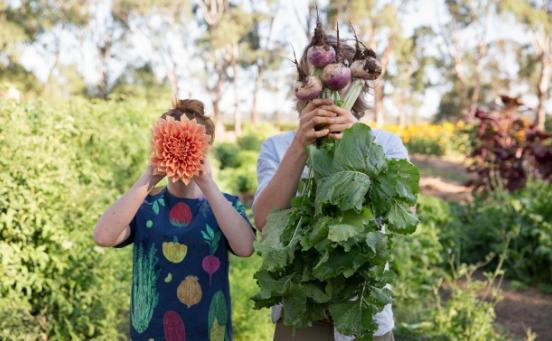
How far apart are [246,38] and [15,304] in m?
40.2

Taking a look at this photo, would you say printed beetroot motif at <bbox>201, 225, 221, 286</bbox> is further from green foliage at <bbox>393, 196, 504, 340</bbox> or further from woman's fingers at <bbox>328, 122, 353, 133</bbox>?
green foliage at <bbox>393, 196, 504, 340</bbox>

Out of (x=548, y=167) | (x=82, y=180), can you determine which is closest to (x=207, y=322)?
(x=82, y=180)

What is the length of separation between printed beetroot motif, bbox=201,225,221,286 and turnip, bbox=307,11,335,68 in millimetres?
722

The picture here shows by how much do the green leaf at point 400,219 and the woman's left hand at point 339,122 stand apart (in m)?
0.22

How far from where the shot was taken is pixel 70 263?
11.8ft

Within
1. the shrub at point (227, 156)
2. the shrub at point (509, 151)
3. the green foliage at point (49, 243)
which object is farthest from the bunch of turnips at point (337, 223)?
the shrub at point (227, 156)

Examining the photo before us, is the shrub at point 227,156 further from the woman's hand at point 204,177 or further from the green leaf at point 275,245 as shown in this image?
the green leaf at point 275,245

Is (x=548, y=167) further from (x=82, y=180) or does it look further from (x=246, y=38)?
(x=246, y=38)

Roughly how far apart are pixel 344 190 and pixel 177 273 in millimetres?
787

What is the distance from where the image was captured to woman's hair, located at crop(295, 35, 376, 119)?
1.59 meters

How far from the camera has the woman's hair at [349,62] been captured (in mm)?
1594

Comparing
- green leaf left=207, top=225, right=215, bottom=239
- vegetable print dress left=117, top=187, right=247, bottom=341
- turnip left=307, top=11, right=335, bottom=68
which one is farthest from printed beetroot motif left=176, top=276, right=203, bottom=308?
turnip left=307, top=11, right=335, bottom=68

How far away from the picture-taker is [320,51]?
4.88 feet

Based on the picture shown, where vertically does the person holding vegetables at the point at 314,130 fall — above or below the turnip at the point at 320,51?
below
